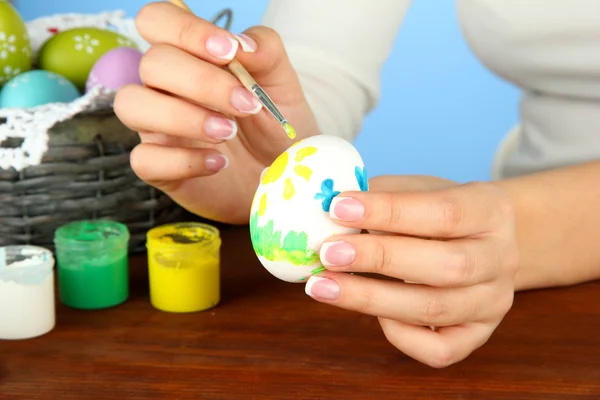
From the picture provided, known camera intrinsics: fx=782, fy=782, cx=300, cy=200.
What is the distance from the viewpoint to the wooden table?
738mm

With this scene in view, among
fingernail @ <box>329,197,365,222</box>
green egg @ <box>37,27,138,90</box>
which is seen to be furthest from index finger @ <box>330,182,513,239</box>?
green egg @ <box>37,27,138,90</box>

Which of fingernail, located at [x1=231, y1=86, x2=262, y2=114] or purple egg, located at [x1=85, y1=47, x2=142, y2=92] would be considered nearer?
fingernail, located at [x1=231, y1=86, x2=262, y2=114]

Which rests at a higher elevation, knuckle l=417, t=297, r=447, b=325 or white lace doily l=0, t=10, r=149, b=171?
white lace doily l=0, t=10, r=149, b=171

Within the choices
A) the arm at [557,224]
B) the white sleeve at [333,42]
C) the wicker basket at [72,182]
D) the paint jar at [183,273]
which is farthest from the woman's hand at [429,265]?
the white sleeve at [333,42]

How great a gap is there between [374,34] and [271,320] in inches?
23.2

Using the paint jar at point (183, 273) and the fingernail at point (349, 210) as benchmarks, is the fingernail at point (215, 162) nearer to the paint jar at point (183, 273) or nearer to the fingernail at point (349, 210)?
the paint jar at point (183, 273)

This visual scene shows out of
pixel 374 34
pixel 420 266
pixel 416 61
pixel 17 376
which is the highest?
pixel 374 34

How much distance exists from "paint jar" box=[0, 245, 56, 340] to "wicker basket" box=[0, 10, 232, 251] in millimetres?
101

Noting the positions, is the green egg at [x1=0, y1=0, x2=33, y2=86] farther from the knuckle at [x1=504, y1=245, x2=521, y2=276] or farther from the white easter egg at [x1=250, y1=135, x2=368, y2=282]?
the knuckle at [x1=504, y1=245, x2=521, y2=276]

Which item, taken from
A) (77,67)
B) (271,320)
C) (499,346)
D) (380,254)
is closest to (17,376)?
(271,320)

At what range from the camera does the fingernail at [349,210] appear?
686mm

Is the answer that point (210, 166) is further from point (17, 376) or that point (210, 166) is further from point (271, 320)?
point (17, 376)

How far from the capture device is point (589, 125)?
1162mm

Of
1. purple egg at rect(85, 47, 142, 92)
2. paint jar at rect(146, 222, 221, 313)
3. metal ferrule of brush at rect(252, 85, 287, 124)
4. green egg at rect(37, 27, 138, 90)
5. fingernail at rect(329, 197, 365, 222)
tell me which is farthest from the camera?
green egg at rect(37, 27, 138, 90)
